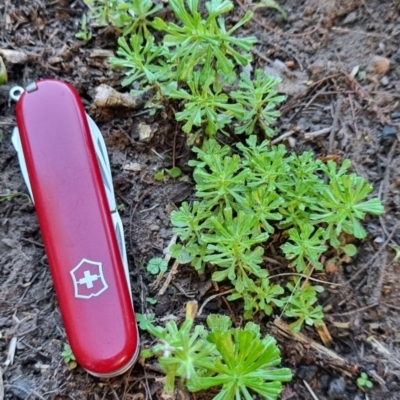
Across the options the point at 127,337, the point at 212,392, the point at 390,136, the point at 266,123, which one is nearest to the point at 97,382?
the point at 127,337

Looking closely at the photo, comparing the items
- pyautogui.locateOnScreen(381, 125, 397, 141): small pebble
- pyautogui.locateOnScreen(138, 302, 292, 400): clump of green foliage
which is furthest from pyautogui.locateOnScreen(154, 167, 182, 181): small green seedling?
pyautogui.locateOnScreen(381, 125, 397, 141): small pebble

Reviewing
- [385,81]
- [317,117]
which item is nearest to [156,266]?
[317,117]

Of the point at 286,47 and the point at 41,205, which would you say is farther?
the point at 286,47

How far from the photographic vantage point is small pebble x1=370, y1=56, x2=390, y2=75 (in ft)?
5.35

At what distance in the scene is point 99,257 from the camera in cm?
142

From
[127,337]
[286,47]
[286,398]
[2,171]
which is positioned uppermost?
[286,47]

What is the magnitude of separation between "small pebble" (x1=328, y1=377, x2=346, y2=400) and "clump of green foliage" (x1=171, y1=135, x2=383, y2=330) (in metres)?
0.15

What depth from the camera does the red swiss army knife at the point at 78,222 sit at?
1.37 meters

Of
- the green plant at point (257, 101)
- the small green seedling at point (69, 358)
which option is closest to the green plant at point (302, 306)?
the green plant at point (257, 101)

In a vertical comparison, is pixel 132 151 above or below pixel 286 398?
above

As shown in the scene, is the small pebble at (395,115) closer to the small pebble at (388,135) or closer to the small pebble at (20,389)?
the small pebble at (388,135)

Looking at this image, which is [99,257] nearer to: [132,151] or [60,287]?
[60,287]

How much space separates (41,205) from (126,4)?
2.04ft

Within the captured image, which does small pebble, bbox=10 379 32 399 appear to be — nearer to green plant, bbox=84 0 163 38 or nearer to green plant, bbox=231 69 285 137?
green plant, bbox=231 69 285 137
